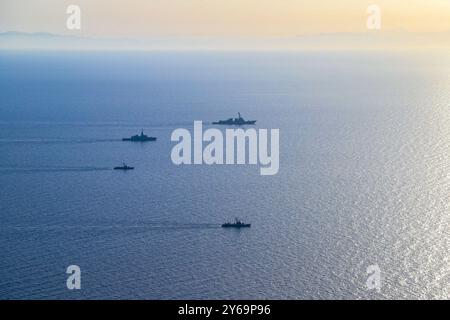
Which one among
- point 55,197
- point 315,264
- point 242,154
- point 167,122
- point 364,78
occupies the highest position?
point 364,78

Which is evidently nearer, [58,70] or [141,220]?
[141,220]

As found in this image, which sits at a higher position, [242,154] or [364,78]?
[364,78]

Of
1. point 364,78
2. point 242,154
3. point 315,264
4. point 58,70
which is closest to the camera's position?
point 315,264

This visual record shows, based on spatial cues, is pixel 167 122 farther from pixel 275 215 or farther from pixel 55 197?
pixel 275 215
